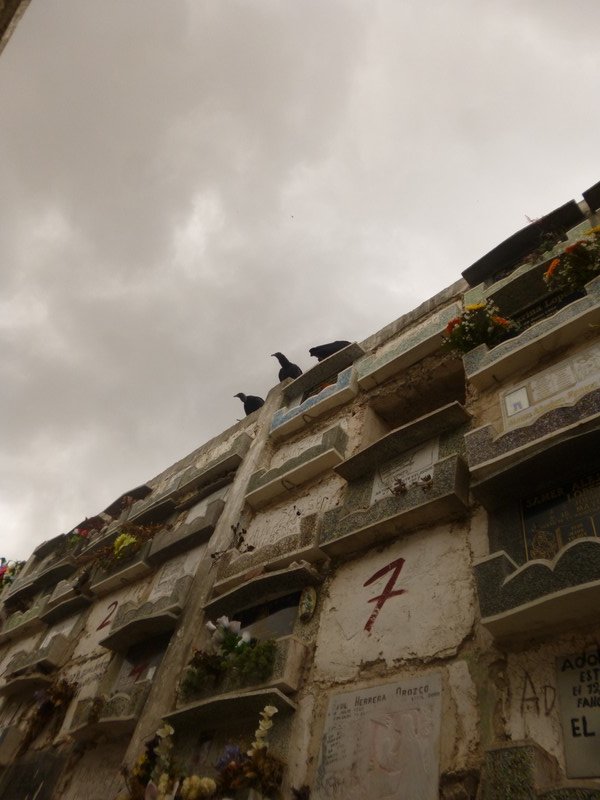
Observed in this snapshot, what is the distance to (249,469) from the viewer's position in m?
12.1

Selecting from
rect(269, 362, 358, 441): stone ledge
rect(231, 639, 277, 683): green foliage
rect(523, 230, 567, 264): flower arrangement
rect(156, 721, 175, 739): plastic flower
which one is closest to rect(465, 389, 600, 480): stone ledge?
rect(231, 639, 277, 683): green foliage

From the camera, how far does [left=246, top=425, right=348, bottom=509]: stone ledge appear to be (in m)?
9.72

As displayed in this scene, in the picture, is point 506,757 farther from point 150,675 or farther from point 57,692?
point 57,692

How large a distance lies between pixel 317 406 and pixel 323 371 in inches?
73.7

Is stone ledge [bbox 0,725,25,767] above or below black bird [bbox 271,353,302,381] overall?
below

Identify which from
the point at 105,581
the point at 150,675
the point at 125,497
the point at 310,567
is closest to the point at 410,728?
the point at 310,567

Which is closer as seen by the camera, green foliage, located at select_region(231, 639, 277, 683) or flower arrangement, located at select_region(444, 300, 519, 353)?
green foliage, located at select_region(231, 639, 277, 683)

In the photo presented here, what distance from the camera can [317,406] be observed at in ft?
38.7

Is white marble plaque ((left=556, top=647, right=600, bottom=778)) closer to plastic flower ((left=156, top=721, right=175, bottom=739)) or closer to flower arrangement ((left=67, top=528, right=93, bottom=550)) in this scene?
plastic flower ((left=156, top=721, right=175, bottom=739))

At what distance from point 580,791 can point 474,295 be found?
8864 millimetres

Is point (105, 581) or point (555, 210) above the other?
point (555, 210)

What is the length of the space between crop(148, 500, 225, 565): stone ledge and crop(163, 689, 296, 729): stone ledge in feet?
14.2

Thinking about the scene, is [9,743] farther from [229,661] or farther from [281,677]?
[281,677]

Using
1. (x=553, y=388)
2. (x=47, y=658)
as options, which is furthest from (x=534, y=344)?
(x=47, y=658)
